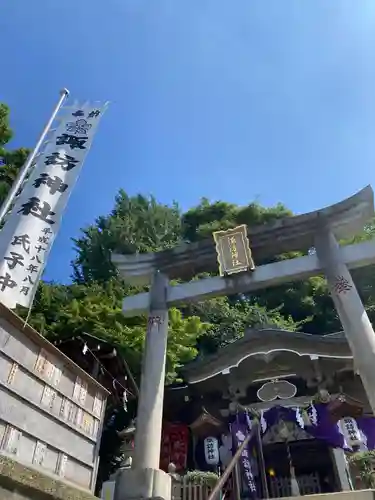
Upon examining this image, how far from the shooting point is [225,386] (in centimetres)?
1369

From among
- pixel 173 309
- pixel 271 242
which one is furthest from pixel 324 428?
pixel 271 242

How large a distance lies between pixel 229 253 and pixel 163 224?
19.3m

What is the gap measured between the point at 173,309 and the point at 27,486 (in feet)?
28.4

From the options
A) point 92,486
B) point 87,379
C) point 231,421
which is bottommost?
point 92,486

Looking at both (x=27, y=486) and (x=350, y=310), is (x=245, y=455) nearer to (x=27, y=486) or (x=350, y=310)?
(x=350, y=310)

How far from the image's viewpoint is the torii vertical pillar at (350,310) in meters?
6.68

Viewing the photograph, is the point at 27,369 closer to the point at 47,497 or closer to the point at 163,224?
the point at 47,497

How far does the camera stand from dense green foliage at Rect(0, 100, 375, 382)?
995 cm

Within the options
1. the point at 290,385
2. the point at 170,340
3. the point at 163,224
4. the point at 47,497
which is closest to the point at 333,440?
the point at 290,385

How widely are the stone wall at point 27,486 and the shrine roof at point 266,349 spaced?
10.7m

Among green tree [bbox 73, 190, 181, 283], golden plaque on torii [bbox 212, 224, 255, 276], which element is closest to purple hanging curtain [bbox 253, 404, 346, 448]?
golden plaque on torii [bbox 212, 224, 255, 276]

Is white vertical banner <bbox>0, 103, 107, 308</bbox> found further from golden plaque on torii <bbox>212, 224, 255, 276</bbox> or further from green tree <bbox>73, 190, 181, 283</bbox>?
green tree <bbox>73, 190, 181, 283</bbox>

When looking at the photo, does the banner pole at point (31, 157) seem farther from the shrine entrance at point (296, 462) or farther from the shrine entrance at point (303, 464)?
the shrine entrance at point (303, 464)

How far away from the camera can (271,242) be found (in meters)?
9.07
